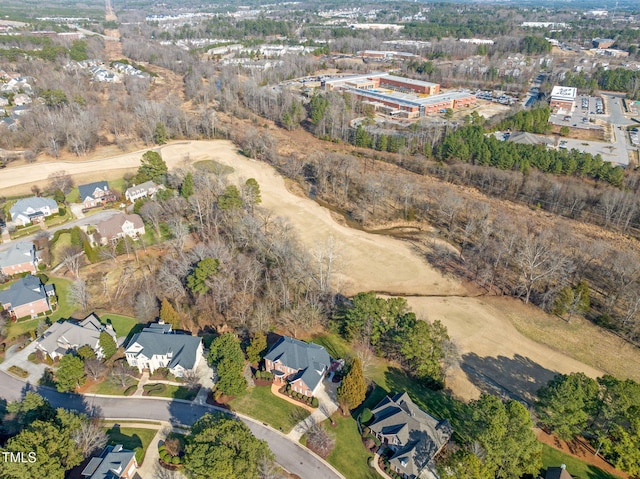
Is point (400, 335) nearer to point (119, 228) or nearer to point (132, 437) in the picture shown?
point (132, 437)

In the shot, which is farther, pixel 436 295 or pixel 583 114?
pixel 583 114

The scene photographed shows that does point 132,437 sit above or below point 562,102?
below

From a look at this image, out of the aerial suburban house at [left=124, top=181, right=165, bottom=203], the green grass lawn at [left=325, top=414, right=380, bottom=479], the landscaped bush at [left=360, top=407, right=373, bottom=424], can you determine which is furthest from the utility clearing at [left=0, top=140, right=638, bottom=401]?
the aerial suburban house at [left=124, top=181, right=165, bottom=203]

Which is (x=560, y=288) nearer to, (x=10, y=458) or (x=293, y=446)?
(x=293, y=446)

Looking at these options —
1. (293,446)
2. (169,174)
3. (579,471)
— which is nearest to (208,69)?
(169,174)

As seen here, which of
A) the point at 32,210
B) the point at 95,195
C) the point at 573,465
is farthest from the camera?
the point at 95,195

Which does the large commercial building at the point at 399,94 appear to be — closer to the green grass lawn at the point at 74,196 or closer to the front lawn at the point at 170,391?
the green grass lawn at the point at 74,196

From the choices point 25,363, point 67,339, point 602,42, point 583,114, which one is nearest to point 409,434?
point 67,339
